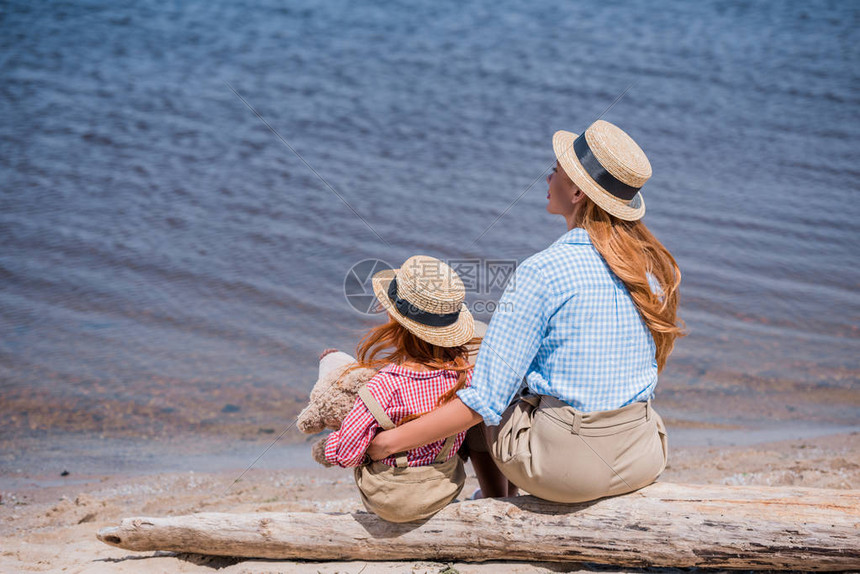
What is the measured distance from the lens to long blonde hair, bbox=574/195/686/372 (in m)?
2.35

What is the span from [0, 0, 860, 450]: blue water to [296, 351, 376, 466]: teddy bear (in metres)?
2.25

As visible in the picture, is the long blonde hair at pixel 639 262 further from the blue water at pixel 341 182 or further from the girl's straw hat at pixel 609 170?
the blue water at pixel 341 182

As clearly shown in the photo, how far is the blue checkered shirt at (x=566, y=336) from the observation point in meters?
2.29

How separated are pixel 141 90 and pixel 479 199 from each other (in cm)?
504

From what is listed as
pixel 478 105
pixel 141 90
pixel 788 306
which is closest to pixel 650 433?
pixel 788 306

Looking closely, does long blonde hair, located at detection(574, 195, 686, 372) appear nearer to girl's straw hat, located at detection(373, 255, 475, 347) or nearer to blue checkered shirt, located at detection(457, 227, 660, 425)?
blue checkered shirt, located at detection(457, 227, 660, 425)

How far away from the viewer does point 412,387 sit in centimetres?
244

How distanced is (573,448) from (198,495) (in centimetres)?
221

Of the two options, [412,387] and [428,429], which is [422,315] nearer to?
[412,387]

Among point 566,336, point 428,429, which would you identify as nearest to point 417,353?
point 428,429

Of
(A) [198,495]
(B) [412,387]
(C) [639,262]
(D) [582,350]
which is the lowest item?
(A) [198,495]

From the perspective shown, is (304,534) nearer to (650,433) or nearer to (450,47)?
(650,433)

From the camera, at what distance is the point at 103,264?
639cm

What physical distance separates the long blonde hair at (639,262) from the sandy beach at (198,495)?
4.87 ft
